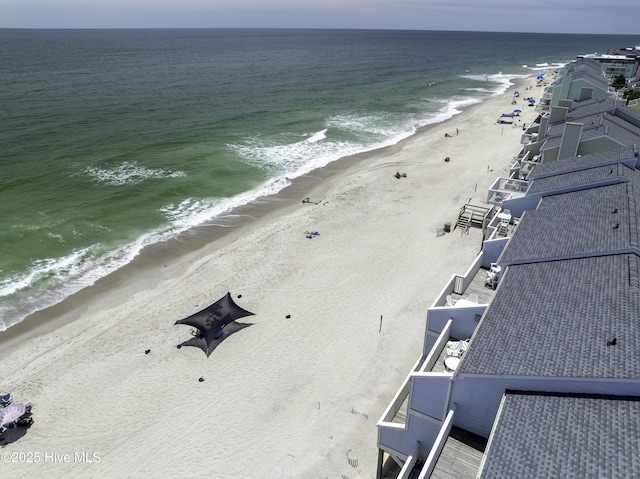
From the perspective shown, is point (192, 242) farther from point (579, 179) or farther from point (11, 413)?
point (579, 179)

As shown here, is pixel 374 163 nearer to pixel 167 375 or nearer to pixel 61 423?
pixel 167 375

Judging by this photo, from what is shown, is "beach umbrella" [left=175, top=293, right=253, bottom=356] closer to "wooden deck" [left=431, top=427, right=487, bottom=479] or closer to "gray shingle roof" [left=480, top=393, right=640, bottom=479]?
"wooden deck" [left=431, top=427, right=487, bottom=479]

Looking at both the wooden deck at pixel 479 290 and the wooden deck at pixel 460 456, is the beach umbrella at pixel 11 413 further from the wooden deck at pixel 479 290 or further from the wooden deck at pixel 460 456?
the wooden deck at pixel 479 290

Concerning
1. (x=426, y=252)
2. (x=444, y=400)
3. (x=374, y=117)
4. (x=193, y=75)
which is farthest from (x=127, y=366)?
(x=193, y=75)

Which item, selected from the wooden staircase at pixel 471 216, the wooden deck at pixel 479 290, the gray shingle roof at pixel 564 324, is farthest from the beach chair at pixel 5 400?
the wooden staircase at pixel 471 216

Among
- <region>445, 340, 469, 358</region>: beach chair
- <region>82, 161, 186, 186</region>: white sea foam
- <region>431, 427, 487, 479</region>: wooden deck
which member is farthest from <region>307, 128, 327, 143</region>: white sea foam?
<region>431, 427, 487, 479</region>: wooden deck

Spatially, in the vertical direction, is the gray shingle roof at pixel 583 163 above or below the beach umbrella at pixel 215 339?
above
